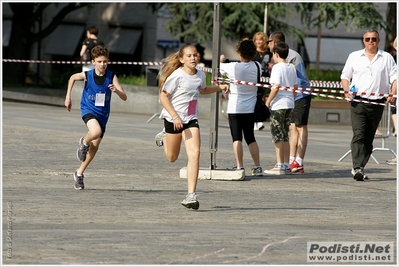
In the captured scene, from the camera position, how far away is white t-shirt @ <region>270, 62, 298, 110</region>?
496 inches

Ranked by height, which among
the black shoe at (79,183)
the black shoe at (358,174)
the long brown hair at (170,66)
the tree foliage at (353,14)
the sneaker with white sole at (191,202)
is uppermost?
the tree foliage at (353,14)

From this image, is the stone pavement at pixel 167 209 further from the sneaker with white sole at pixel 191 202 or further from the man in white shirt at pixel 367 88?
the man in white shirt at pixel 367 88

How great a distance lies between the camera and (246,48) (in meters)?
12.2

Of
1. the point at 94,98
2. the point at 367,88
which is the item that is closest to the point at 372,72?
the point at 367,88

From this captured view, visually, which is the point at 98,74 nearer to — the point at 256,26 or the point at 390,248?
the point at 390,248

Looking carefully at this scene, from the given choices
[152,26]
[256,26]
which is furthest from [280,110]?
[152,26]

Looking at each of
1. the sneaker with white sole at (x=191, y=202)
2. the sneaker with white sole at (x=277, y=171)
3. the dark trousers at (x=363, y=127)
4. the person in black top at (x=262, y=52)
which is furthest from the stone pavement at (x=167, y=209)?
the person in black top at (x=262, y=52)

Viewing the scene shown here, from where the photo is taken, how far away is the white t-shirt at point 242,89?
12.3 metres

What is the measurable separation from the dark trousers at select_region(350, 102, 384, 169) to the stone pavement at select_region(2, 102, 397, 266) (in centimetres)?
31

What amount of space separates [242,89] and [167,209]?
3298 millimetres

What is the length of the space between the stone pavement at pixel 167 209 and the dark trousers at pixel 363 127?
12.3 inches

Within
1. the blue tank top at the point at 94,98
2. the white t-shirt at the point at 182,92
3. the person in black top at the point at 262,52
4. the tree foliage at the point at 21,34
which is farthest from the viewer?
the tree foliage at the point at 21,34

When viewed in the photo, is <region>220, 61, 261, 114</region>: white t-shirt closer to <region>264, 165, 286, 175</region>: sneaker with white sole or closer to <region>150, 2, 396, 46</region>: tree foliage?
<region>264, 165, 286, 175</region>: sneaker with white sole

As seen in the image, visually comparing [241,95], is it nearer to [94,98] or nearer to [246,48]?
[246,48]
